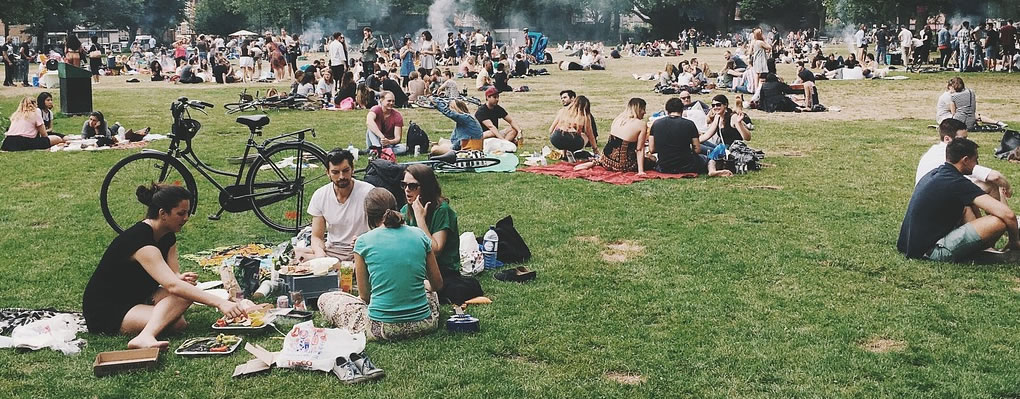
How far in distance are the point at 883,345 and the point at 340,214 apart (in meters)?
4.29

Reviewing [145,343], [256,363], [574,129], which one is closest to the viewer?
[256,363]

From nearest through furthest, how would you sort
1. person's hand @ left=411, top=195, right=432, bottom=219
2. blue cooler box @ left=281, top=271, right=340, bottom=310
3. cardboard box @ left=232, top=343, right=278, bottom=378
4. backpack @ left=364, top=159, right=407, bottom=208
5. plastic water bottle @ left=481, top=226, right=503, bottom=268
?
1. cardboard box @ left=232, top=343, right=278, bottom=378
2. blue cooler box @ left=281, top=271, right=340, bottom=310
3. person's hand @ left=411, top=195, right=432, bottom=219
4. plastic water bottle @ left=481, top=226, right=503, bottom=268
5. backpack @ left=364, top=159, right=407, bottom=208

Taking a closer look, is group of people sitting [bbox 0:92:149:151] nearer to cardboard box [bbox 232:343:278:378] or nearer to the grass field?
the grass field

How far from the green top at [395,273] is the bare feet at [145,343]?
131 centimetres

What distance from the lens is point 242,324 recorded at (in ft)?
22.8

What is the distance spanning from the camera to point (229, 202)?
10281mm

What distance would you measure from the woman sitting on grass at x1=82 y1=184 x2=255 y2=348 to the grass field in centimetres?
21

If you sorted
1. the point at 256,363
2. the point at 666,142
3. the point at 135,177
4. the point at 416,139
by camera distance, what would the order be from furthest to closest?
the point at 416,139 < the point at 666,142 < the point at 135,177 < the point at 256,363

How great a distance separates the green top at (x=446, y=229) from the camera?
7.65m

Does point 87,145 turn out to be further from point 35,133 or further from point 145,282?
point 145,282

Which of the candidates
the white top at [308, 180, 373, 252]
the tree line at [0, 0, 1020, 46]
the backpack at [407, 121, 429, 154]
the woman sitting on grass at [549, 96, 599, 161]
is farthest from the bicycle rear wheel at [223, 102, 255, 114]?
the tree line at [0, 0, 1020, 46]

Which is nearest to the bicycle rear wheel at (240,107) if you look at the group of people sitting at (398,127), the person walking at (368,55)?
the person walking at (368,55)

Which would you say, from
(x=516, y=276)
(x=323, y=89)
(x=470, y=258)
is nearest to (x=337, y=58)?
(x=323, y=89)

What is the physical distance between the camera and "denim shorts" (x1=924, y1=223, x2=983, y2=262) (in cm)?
846
